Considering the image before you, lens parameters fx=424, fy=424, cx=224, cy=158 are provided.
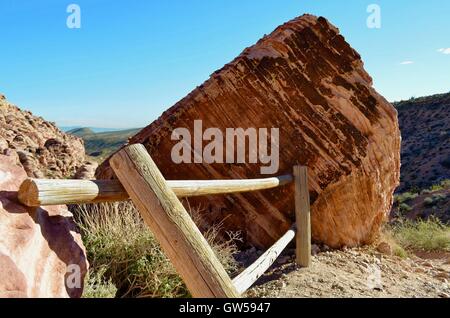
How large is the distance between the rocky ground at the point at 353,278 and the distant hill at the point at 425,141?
19011 millimetres

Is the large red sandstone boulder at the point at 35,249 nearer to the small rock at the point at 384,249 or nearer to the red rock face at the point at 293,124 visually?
the red rock face at the point at 293,124

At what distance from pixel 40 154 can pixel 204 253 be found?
697 centimetres

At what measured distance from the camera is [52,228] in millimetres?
2262

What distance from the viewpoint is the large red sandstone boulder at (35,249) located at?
70.3 inches

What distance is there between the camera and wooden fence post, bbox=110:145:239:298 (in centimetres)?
212

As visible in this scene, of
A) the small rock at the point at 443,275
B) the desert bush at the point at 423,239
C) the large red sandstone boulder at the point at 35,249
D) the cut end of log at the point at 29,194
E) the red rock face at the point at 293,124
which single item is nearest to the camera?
the large red sandstone boulder at the point at 35,249

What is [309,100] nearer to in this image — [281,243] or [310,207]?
[310,207]

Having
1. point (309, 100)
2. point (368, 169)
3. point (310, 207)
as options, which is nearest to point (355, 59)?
point (309, 100)

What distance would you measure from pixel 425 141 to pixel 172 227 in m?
30.7

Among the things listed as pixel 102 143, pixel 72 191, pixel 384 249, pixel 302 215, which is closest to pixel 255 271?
pixel 302 215

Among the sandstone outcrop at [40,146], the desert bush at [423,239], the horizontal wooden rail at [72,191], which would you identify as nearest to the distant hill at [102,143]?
the sandstone outcrop at [40,146]

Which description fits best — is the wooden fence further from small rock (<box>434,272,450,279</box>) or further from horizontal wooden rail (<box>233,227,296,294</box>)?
small rock (<box>434,272,450,279</box>)

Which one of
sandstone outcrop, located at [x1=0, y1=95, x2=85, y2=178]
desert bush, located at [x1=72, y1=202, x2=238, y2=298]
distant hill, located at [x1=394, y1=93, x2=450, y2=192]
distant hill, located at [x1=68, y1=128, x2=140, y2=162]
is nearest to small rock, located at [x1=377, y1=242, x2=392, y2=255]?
desert bush, located at [x1=72, y1=202, x2=238, y2=298]

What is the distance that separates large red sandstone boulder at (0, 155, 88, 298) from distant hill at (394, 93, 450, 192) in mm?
22708
